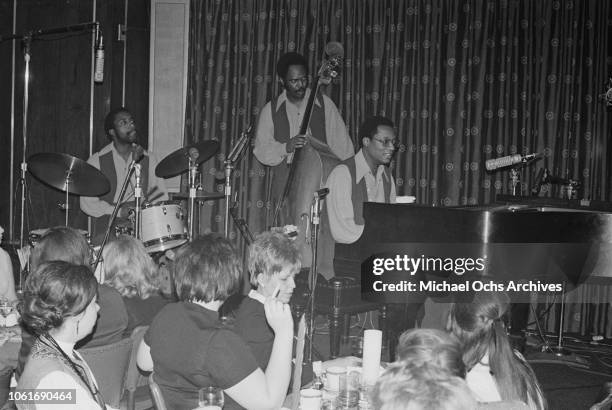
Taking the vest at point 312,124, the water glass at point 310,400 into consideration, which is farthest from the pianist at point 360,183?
the water glass at point 310,400

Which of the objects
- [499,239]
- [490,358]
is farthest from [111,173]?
[490,358]

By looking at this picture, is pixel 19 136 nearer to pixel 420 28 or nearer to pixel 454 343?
pixel 420 28

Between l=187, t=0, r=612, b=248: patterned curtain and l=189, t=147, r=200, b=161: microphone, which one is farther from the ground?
l=187, t=0, r=612, b=248: patterned curtain

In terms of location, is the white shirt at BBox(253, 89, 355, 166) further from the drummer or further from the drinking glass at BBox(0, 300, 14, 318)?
the drinking glass at BBox(0, 300, 14, 318)

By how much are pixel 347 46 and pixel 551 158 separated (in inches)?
74.3

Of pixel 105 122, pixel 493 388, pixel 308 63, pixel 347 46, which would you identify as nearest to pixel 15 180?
pixel 105 122

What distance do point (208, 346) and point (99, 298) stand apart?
871mm

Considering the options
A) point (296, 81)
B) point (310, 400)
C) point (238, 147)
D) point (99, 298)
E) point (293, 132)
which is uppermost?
point (296, 81)

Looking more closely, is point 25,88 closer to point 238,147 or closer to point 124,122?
point 124,122

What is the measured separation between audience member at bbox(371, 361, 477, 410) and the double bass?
3.21 meters

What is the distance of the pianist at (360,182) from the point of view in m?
4.20

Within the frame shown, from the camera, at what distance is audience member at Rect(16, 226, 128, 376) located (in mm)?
2559

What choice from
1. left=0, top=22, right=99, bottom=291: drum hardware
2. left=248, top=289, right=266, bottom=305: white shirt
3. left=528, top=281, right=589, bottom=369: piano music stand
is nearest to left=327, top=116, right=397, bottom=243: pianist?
left=528, top=281, right=589, bottom=369: piano music stand

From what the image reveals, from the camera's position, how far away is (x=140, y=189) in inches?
190
